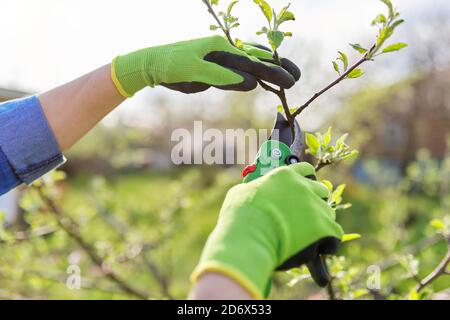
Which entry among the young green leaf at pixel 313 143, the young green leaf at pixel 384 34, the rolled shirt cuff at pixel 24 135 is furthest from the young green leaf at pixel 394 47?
the rolled shirt cuff at pixel 24 135

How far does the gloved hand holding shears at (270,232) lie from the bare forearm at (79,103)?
0.82 metres

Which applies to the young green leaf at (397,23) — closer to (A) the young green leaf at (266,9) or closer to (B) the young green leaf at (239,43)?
(A) the young green leaf at (266,9)

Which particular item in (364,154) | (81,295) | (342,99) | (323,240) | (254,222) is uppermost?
(254,222)

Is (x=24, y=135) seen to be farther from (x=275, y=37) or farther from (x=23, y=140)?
(x=275, y=37)

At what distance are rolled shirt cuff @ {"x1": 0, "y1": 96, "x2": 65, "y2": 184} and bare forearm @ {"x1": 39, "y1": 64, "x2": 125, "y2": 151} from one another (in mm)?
32

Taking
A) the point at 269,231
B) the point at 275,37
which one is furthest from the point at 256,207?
the point at 275,37

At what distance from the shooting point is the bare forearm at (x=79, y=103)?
1880 mm

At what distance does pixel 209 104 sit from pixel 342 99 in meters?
3.97

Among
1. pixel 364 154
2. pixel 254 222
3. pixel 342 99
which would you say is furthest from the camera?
pixel 364 154

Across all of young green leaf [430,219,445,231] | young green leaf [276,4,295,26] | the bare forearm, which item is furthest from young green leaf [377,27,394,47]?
young green leaf [430,219,445,231]

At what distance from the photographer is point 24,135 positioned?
6.31 ft
